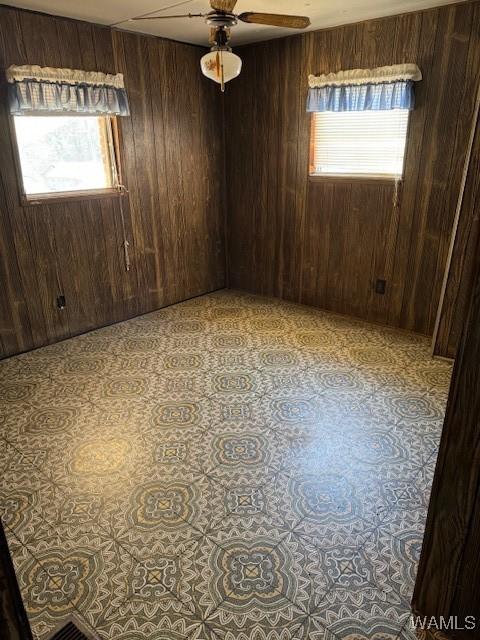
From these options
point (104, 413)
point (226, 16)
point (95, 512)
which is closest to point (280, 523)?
point (95, 512)

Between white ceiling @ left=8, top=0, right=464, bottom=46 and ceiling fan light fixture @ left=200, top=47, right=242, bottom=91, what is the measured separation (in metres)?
0.66

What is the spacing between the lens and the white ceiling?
289 cm

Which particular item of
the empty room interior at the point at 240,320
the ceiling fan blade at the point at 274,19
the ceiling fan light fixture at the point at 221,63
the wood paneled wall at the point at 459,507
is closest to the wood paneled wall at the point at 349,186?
the empty room interior at the point at 240,320

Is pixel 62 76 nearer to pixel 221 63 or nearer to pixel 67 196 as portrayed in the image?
pixel 67 196

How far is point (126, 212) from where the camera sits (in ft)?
13.0

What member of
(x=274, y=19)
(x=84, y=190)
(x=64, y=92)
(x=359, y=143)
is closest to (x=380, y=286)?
(x=359, y=143)

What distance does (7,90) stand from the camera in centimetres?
300

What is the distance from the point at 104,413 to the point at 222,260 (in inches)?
104

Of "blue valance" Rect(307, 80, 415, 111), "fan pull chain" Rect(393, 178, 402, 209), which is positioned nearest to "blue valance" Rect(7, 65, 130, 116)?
"blue valance" Rect(307, 80, 415, 111)

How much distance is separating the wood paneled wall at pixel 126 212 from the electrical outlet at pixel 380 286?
1.80m

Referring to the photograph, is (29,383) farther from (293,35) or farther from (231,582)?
(293,35)

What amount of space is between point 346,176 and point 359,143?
0.91ft

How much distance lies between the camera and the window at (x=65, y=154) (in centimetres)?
328

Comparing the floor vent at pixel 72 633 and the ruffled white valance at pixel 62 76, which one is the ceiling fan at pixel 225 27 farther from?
the floor vent at pixel 72 633
